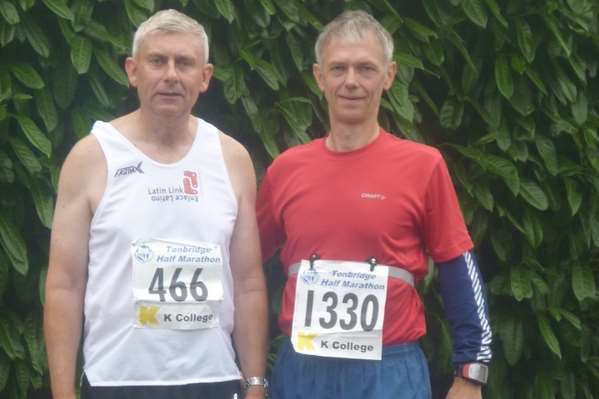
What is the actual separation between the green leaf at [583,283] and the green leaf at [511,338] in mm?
270

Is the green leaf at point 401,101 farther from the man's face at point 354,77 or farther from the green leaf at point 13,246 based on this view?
the green leaf at point 13,246

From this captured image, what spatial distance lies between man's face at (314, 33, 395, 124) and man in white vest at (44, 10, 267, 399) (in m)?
0.41

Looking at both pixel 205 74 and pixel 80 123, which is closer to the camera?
pixel 205 74

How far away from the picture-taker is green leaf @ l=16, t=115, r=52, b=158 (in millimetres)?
5023

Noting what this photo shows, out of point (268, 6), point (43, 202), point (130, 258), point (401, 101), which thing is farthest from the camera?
point (401, 101)

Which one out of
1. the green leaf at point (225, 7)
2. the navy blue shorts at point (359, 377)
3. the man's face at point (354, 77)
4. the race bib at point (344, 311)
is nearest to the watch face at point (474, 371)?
the navy blue shorts at point (359, 377)

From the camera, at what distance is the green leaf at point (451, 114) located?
5.95 m

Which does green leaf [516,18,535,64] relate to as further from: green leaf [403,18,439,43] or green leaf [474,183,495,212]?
green leaf [474,183,495,212]

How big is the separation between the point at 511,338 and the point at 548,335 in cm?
15

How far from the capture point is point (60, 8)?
5062 mm

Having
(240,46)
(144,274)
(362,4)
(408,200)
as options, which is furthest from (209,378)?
(362,4)

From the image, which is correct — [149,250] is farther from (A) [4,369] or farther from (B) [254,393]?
(A) [4,369]

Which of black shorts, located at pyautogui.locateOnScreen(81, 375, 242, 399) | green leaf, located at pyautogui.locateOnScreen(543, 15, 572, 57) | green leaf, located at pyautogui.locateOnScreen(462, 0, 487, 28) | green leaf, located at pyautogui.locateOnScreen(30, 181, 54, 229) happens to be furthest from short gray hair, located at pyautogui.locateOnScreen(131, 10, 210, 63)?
green leaf, located at pyautogui.locateOnScreen(543, 15, 572, 57)

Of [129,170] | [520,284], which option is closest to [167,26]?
[129,170]
